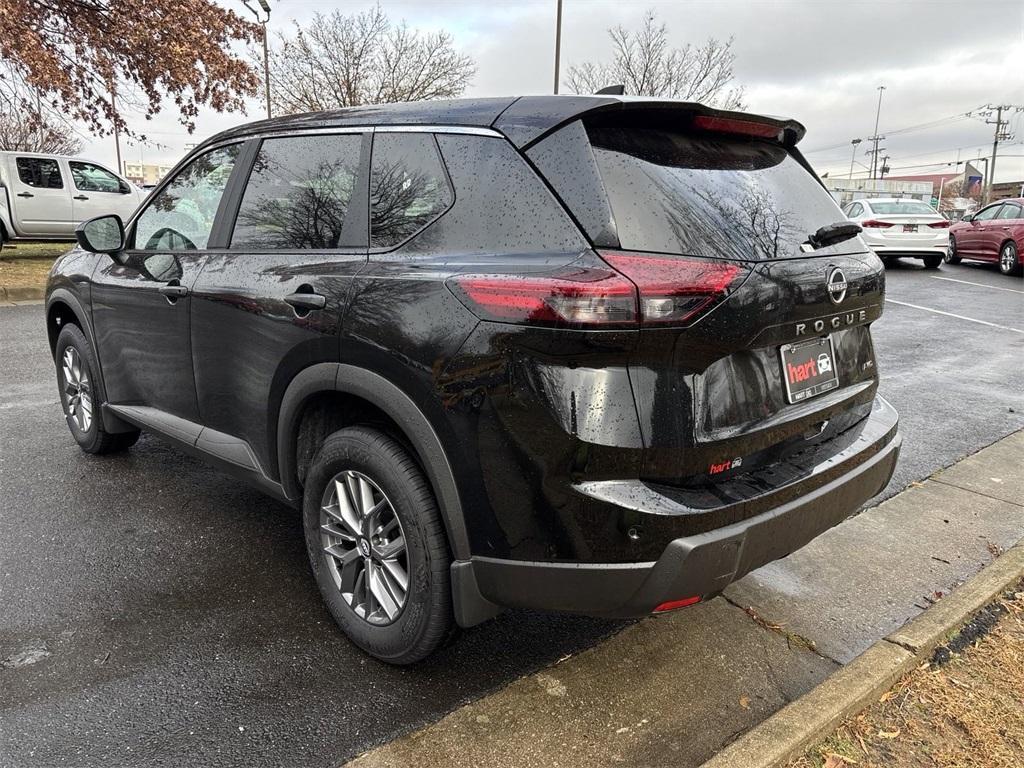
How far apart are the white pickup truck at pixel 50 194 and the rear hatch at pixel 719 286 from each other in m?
14.8

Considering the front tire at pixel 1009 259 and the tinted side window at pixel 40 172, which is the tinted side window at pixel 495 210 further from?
the front tire at pixel 1009 259

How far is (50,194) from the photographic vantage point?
14.4 metres

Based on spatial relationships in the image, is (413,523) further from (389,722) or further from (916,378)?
(916,378)

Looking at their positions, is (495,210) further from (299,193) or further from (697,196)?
(299,193)

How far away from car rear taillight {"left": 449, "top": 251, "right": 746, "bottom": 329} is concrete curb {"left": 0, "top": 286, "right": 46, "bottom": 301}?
1084 centimetres

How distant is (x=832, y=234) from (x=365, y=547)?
1835 millimetres

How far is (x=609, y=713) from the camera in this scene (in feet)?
7.75

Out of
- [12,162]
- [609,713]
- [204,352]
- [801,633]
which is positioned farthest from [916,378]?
[12,162]

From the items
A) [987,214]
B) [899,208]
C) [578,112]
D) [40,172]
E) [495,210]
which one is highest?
[40,172]

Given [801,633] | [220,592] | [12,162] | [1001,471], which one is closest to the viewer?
[801,633]

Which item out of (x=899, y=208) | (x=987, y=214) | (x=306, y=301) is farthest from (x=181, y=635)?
(x=987, y=214)

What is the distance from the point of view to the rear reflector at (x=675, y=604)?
209 centimetres

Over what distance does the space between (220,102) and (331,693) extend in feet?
47.8

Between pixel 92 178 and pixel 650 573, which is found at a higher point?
pixel 92 178
